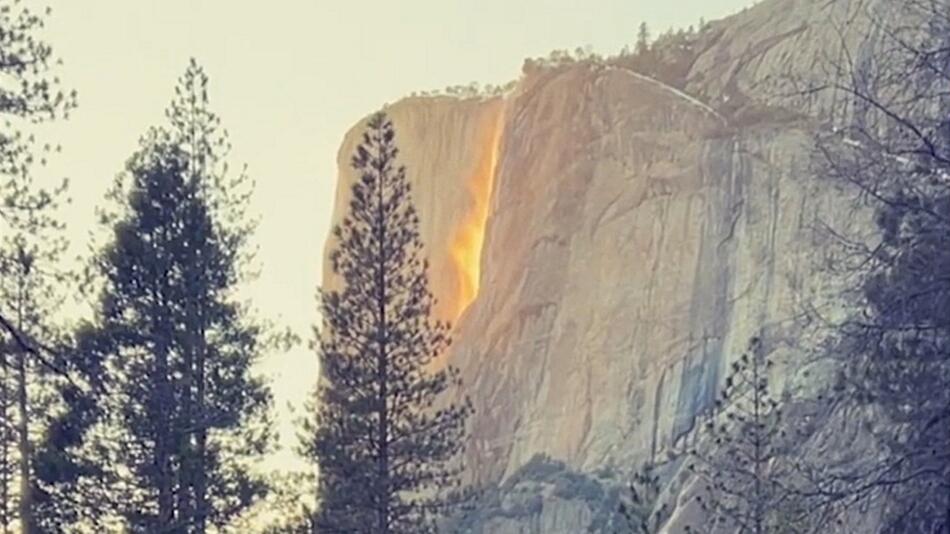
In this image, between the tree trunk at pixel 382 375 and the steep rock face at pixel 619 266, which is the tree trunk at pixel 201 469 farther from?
the steep rock face at pixel 619 266

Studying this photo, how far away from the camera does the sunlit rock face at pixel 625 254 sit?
41.0 metres

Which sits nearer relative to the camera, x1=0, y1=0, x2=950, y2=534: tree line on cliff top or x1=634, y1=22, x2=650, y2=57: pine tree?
x1=0, y1=0, x2=950, y2=534: tree line on cliff top

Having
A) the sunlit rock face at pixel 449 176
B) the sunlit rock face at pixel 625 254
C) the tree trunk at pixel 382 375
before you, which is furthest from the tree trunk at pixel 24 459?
the sunlit rock face at pixel 449 176

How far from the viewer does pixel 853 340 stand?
6508 mm

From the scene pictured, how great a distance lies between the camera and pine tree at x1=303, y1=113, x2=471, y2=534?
17047mm

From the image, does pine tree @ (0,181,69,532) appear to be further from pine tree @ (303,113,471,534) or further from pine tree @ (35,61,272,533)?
pine tree @ (303,113,471,534)

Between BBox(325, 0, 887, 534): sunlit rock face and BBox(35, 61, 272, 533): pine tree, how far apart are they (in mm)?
20720

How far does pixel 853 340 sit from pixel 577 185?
136 ft

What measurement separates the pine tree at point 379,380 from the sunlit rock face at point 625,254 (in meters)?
20.0

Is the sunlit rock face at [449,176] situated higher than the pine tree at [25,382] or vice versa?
the sunlit rock face at [449,176]

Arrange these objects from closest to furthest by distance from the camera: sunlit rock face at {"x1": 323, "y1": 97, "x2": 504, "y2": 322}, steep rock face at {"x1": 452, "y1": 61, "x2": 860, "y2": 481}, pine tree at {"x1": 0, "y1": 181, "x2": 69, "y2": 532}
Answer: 1. pine tree at {"x1": 0, "y1": 181, "x2": 69, "y2": 532}
2. steep rock face at {"x1": 452, "y1": 61, "x2": 860, "y2": 481}
3. sunlit rock face at {"x1": 323, "y1": 97, "x2": 504, "y2": 322}

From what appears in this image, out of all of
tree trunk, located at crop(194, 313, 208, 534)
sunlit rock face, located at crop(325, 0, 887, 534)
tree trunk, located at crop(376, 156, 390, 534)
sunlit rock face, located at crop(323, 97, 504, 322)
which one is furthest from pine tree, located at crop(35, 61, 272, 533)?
sunlit rock face, located at crop(323, 97, 504, 322)

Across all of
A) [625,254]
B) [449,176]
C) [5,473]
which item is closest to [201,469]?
[5,473]

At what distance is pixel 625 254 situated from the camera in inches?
1793
